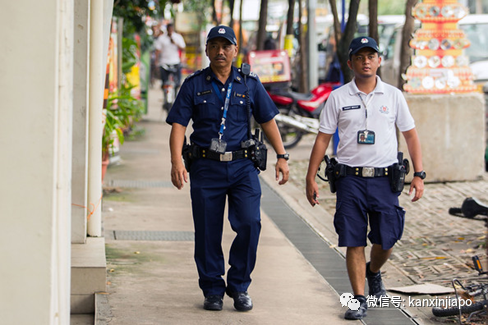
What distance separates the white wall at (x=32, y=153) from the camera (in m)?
3.29

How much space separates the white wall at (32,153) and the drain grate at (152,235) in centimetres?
425

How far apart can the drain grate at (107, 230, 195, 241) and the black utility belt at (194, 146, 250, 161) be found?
2328 millimetres

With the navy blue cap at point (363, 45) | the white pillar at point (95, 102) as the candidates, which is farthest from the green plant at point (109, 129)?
the navy blue cap at point (363, 45)

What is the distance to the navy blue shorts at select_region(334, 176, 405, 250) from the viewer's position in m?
5.46

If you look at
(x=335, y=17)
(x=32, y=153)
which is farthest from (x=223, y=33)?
(x=335, y=17)

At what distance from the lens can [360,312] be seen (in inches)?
213

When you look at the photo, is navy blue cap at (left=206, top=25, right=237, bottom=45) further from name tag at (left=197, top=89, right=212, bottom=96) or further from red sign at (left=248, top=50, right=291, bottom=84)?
red sign at (left=248, top=50, right=291, bottom=84)

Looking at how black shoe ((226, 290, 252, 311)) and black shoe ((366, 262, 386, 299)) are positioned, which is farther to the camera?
black shoe ((366, 262, 386, 299))

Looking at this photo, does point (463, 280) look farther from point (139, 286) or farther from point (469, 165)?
point (469, 165)

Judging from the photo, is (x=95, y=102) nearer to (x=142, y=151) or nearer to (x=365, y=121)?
(x=365, y=121)

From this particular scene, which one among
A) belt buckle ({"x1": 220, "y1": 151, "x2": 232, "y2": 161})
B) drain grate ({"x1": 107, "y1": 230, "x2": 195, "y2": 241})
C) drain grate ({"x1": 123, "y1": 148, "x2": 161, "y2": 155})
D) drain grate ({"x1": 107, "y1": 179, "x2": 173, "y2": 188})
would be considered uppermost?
belt buckle ({"x1": 220, "y1": 151, "x2": 232, "y2": 161})

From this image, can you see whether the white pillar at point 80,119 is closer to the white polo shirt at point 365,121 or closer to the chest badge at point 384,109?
the white polo shirt at point 365,121

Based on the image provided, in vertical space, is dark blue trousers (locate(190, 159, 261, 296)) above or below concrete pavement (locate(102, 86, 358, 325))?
above

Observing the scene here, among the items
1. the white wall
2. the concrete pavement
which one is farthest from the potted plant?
the white wall
